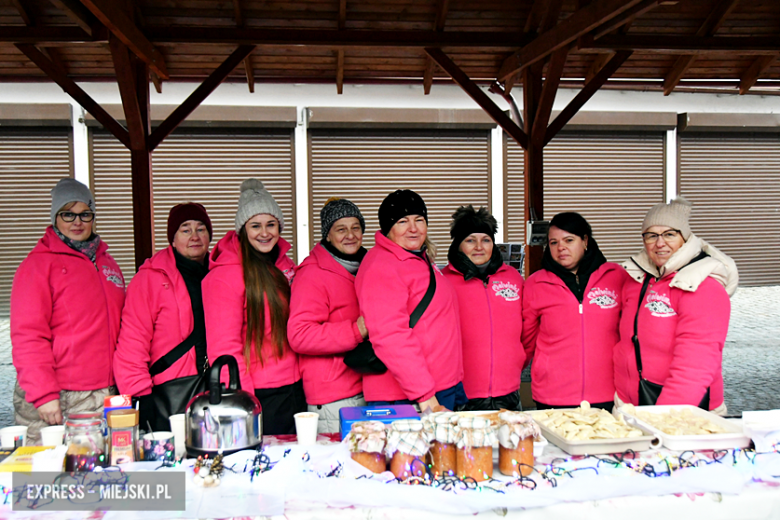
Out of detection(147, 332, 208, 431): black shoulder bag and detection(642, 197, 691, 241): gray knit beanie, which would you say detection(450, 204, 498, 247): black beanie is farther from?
detection(147, 332, 208, 431): black shoulder bag

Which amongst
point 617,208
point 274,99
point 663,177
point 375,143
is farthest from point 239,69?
point 663,177

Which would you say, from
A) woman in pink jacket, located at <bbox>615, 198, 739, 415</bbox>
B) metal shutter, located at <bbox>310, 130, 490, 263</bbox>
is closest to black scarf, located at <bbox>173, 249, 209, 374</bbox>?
woman in pink jacket, located at <bbox>615, 198, 739, 415</bbox>

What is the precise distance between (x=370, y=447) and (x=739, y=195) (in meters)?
11.1

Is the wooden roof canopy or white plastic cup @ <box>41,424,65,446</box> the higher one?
the wooden roof canopy

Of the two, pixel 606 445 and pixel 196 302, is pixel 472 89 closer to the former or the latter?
pixel 196 302

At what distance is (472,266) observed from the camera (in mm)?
2980

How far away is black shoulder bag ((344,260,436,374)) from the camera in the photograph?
255 cm

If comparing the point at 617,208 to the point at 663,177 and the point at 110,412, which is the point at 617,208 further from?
the point at 110,412

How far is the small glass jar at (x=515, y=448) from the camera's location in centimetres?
177

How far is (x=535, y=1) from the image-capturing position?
5254 mm

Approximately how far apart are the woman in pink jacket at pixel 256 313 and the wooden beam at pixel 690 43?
3.74 metres

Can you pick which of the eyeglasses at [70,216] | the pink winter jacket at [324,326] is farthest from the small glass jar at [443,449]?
the eyeglasses at [70,216]

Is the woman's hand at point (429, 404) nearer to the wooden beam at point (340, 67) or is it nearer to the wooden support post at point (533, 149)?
the wooden support post at point (533, 149)

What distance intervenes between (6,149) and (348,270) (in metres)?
8.37
